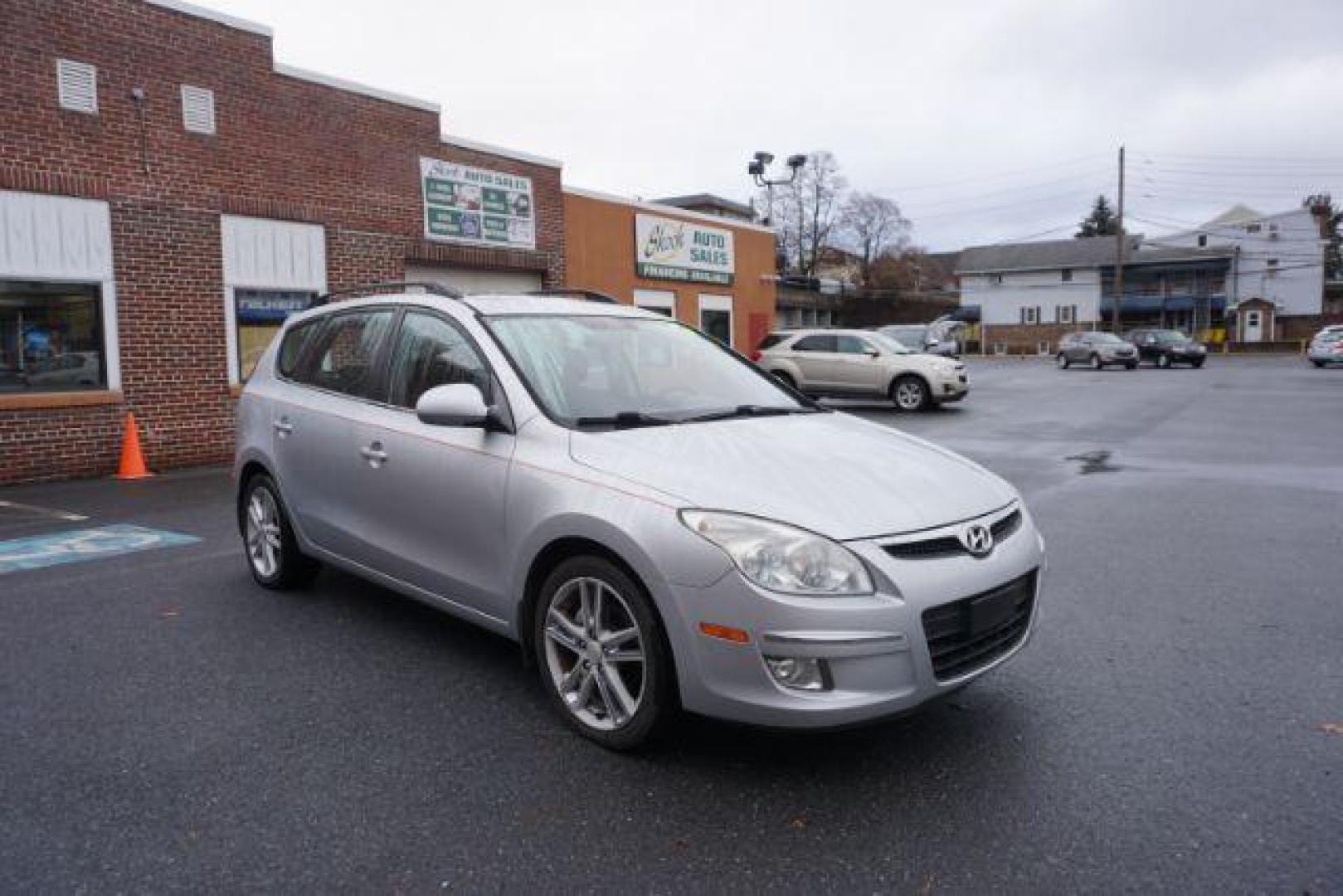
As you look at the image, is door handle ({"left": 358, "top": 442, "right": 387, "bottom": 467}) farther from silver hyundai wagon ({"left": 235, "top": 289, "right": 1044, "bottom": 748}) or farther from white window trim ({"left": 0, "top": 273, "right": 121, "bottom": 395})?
white window trim ({"left": 0, "top": 273, "right": 121, "bottom": 395})

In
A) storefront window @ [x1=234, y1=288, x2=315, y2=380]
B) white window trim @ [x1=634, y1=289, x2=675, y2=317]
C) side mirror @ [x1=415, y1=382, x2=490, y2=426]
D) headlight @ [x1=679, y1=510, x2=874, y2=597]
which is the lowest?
headlight @ [x1=679, y1=510, x2=874, y2=597]

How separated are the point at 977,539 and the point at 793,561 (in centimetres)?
71

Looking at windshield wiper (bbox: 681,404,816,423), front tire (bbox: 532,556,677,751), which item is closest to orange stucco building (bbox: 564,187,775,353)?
windshield wiper (bbox: 681,404,816,423)

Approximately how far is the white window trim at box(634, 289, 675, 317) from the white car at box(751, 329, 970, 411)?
2.56 m

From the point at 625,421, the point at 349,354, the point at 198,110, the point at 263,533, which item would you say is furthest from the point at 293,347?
the point at 198,110

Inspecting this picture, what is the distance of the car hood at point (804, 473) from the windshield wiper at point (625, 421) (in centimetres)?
6

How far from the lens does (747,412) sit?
4203 millimetres

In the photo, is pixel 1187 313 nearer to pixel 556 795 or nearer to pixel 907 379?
pixel 907 379

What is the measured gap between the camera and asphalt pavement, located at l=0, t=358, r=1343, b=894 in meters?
2.68

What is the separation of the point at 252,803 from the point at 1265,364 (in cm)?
4389

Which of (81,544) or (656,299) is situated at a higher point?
(656,299)

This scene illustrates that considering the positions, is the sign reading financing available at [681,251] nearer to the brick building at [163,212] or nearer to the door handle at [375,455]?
the brick building at [163,212]

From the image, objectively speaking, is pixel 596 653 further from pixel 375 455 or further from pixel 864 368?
pixel 864 368

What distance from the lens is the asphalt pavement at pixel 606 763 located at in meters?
2.68
